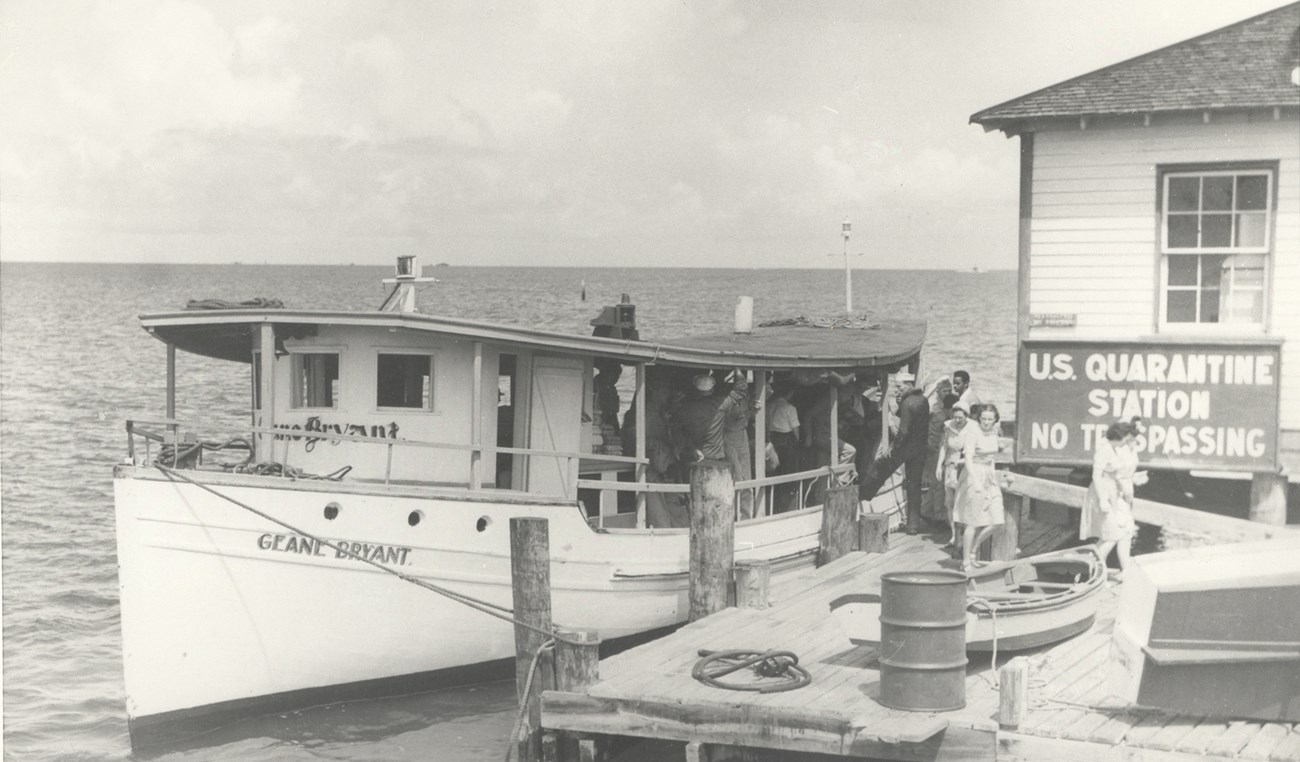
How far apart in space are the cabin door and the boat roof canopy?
45cm

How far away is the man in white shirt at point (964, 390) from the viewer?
13477 millimetres

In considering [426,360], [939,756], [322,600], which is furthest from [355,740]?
[939,756]

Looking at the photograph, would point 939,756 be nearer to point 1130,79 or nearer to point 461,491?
point 461,491

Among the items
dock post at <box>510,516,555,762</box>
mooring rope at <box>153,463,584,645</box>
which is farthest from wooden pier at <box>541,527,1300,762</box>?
mooring rope at <box>153,463,584,645</box>

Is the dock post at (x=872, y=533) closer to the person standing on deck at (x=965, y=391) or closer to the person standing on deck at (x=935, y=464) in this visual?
the person standing on deck at (x=935, y=464)

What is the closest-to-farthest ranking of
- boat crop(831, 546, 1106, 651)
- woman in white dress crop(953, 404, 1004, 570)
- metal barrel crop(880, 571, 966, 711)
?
metal barrel crop(880, 571, 966, 711) < boat crop(831, 546, 1106, 651) < woman in white dress crop(953, 404, 1004, 570)

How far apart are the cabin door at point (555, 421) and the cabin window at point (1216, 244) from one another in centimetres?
564

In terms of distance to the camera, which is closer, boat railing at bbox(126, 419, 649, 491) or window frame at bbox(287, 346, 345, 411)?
boat railing at bbox(126, 419, 649, 491)

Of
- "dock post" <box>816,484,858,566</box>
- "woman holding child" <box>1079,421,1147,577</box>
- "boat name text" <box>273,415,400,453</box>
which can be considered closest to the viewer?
"woman holding child" <box>1079,421,1147,577</box>

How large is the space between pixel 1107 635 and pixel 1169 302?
370cm

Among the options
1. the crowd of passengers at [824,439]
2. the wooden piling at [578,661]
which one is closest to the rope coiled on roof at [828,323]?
the crowd of passengers at [824,439]

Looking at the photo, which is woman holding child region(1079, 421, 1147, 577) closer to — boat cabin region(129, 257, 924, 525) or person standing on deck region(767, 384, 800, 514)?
boat cabin region(129, 257, 924, 525)

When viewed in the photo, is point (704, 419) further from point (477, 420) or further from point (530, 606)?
point (530, 606)

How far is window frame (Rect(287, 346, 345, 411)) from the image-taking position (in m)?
12.2
